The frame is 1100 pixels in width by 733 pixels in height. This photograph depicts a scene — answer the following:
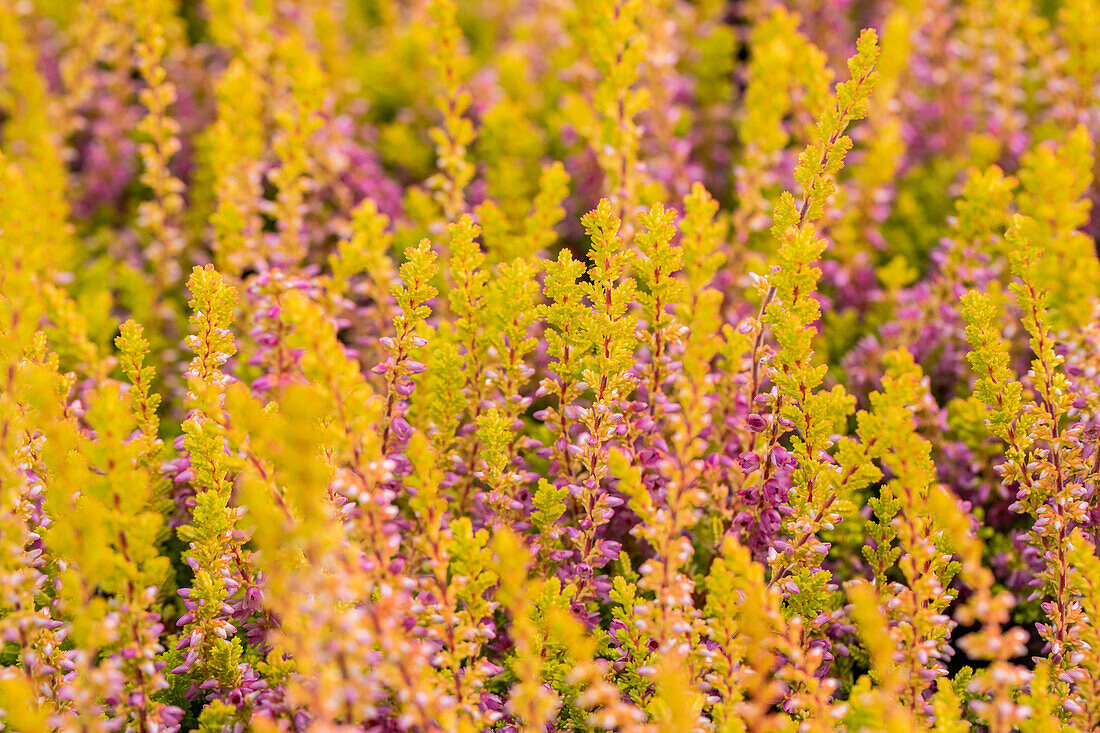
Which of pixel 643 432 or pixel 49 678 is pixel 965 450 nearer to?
pixel 643 432

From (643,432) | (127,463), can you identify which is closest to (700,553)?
(643,432)

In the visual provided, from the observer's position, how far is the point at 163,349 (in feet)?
10.1

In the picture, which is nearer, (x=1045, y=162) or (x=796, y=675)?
(x=796, y=675)

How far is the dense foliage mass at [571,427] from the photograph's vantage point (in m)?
1.75

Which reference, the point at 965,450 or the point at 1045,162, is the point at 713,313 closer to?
the point at 1045,162

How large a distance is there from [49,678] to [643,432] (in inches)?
55.5

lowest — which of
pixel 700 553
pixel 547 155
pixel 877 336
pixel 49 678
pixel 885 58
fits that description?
pixel 49 678

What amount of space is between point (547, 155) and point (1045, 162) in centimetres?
194

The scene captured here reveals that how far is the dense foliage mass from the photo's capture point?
5.73ft

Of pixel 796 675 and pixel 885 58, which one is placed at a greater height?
pixel 885 58

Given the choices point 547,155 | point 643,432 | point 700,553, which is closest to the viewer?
point 643,432

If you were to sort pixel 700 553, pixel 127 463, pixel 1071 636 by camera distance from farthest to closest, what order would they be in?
1. pixel 700 553
2. pixel 1071 636
3. pixel 127 463

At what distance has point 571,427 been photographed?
7.38 feet

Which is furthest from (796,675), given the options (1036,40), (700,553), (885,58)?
A: (1036,40)
